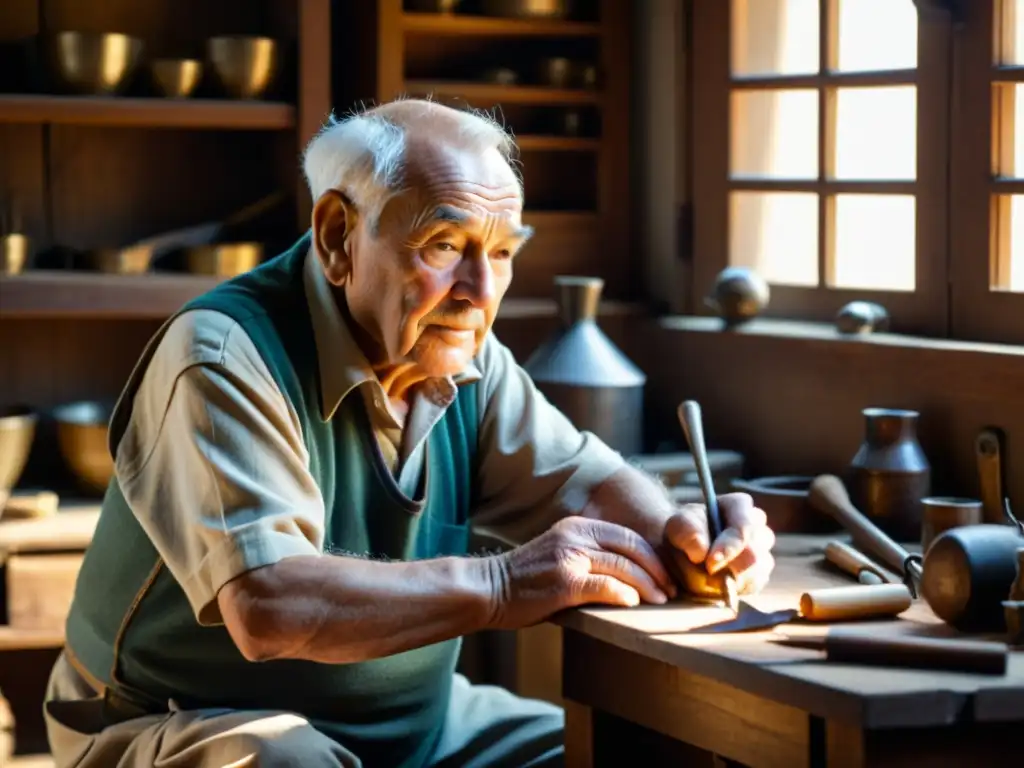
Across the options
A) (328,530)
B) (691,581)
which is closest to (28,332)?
(328,530)

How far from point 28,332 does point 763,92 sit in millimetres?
1836

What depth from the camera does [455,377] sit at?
109 inches

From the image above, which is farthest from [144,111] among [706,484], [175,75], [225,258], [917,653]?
[917,653]

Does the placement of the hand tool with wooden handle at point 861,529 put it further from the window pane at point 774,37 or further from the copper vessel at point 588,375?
the window pane at point 774,37

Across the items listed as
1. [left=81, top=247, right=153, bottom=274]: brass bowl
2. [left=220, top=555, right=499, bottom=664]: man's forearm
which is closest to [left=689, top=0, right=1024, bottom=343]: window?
[left=81, top=247, right=153, bottom=274]: brass bowl

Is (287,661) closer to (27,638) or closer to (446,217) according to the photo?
(446,217)

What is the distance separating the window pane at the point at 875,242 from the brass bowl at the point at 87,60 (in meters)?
1.63

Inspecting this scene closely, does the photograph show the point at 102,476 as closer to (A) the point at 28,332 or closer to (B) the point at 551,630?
(A) the point at 28,332

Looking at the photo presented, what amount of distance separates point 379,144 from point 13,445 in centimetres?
152

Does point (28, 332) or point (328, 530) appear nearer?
point (328, 530)

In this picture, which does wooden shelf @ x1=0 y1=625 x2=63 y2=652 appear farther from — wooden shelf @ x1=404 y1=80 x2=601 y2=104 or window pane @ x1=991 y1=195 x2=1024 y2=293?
window pane @ x1=991 y1=195 x2=1024 y2=293

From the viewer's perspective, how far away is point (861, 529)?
2.86 meters

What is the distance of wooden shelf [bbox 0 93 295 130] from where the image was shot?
3.65 m

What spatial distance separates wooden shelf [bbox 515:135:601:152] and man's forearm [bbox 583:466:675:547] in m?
1.38
